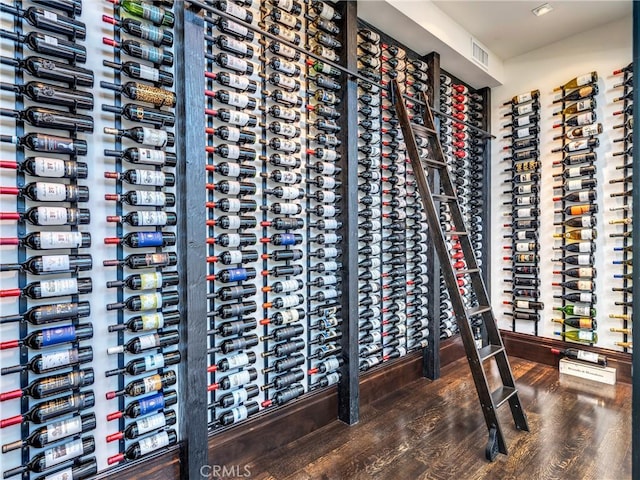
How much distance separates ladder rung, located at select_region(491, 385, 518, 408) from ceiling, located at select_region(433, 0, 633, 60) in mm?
2920

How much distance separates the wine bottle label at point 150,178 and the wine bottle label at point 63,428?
103cm

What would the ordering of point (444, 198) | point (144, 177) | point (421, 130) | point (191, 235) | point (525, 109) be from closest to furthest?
point (144, 177) → point (191, 235) → point (444, 198) → point (421, 130) → point (525, 109)

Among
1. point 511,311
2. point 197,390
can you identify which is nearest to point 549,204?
point 511,311

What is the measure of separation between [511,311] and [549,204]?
1202 millimetres

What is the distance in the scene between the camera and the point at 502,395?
227 centimetres

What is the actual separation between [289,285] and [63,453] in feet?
4.22

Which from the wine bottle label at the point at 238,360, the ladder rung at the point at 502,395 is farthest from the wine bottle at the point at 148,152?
the ladder rung at the point at 502,395

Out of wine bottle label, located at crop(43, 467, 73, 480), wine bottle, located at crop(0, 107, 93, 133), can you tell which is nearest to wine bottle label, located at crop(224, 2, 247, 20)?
wine bottle, located at crop(0, 107, 93, 133)

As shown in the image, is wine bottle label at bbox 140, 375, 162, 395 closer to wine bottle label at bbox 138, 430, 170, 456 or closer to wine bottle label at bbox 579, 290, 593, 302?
wine bottle label at bbox 138, 430, 170, 456

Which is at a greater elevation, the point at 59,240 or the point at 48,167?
the point at 48,167

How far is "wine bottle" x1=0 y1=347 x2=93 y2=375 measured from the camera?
1.38 meters

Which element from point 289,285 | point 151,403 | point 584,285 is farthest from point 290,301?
point 584,285

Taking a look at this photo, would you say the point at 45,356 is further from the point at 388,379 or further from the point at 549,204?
the point at 549,204

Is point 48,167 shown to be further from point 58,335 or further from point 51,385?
point 51,385
